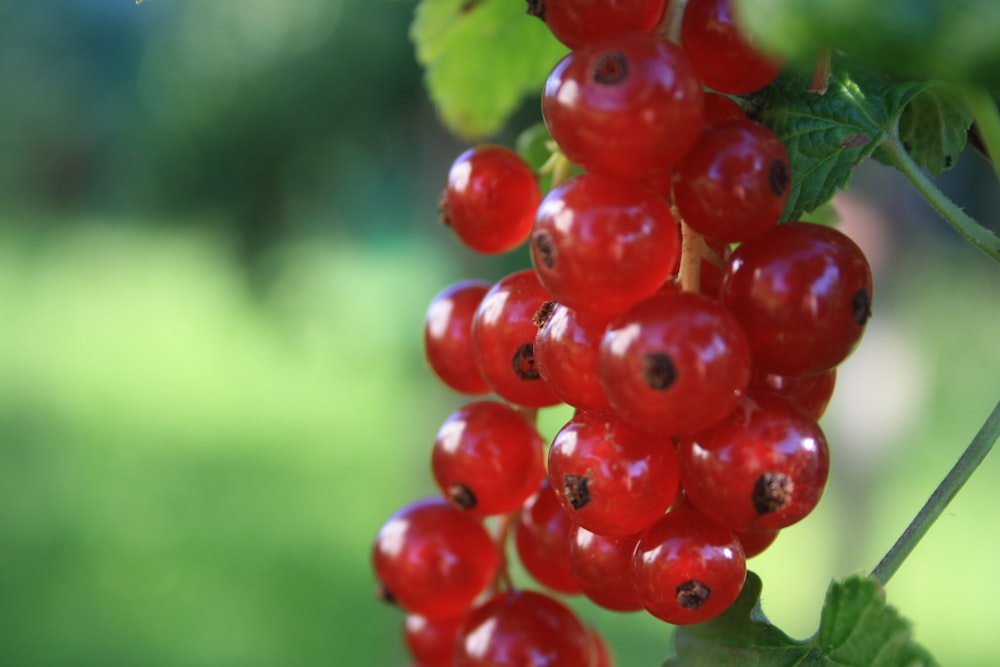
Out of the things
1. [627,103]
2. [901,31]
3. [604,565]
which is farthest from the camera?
[604,565]

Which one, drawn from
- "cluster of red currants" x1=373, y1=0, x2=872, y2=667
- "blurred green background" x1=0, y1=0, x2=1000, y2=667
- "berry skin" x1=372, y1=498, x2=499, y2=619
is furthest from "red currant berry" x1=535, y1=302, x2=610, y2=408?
"blurred green background" x1=0, y1=0, x2=1000, y2=667

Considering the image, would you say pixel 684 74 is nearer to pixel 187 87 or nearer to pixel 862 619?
pixel 862 619

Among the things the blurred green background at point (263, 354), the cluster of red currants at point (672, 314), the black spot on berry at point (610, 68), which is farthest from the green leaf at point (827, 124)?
the blurred green background at point (263, 354)

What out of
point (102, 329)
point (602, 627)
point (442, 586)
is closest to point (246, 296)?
point (102, 329)

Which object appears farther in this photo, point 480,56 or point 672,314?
point 480,56

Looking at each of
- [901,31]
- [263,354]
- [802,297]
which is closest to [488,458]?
[802,297]

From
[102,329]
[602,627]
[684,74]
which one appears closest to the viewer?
[684,74]

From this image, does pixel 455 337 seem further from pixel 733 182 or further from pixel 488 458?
pixel 733 182
